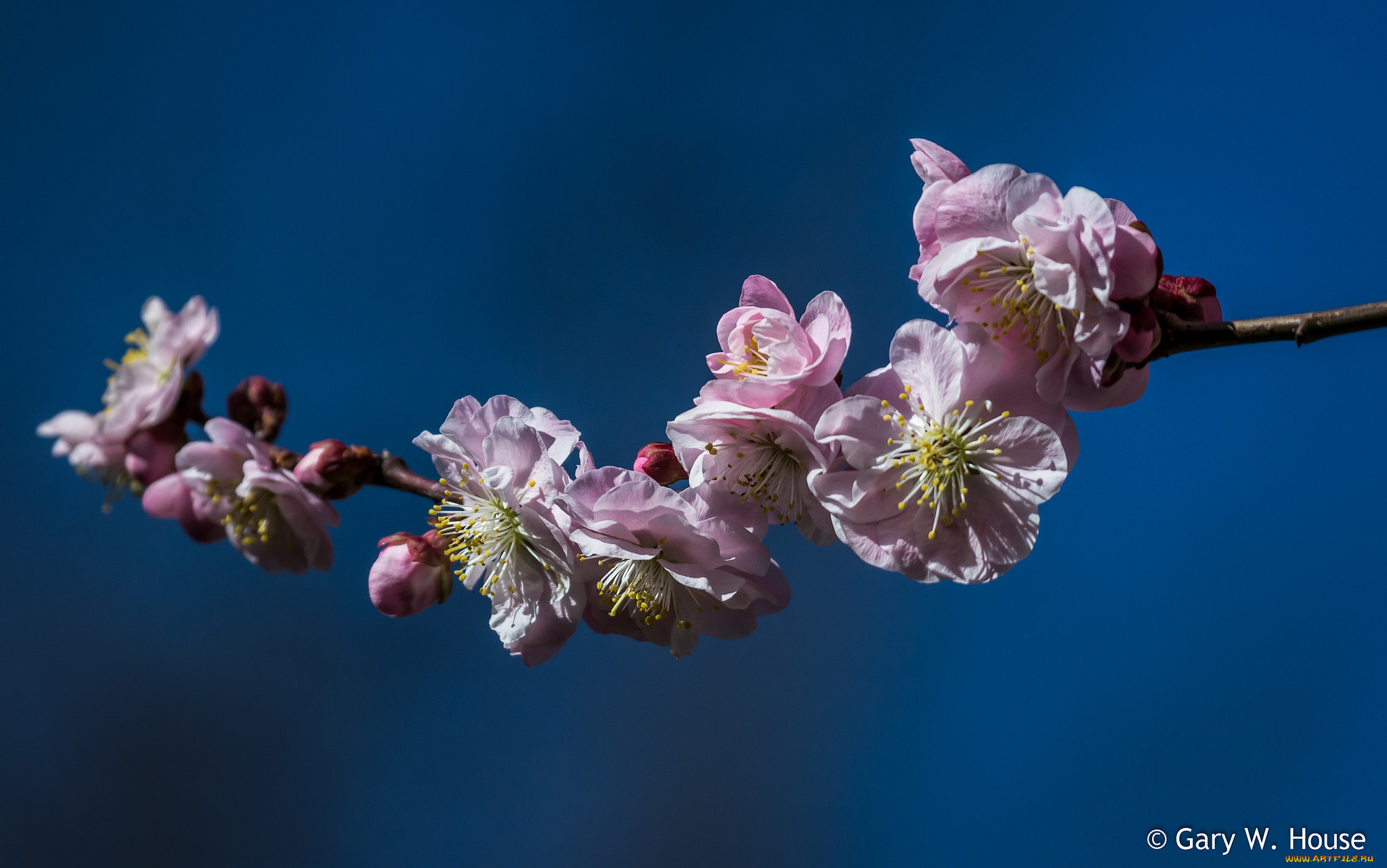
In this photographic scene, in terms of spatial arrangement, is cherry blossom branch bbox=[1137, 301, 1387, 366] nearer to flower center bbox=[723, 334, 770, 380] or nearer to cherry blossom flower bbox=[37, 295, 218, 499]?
flower center bbox=[723, 334, 770, 380]

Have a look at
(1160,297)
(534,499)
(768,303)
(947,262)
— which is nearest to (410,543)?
(534,499)

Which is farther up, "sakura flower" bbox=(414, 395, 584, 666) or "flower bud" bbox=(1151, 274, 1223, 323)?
"flower bud" bbox=(1151, 274, 1223, 323)

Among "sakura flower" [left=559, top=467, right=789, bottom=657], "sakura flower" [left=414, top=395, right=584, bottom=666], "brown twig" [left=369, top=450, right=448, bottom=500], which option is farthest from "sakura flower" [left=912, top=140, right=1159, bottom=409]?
"brown twig" [left=369, top=450, right=448, bottom=500]

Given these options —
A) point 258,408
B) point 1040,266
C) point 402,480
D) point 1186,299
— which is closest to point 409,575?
point 402,480

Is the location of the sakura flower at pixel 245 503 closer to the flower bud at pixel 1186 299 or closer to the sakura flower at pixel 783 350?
the sakura flower at pixel 783 350

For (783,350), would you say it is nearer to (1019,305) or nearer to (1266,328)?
(1019,305)
